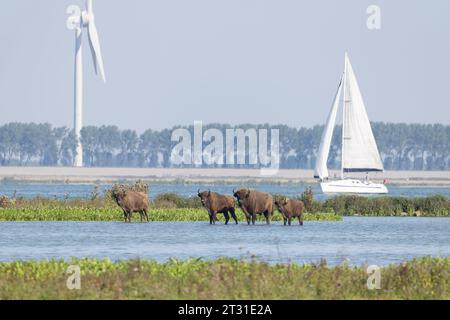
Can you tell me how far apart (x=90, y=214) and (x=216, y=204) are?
5218 mm

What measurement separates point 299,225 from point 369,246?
10.5 m

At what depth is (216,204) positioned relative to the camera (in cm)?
5356

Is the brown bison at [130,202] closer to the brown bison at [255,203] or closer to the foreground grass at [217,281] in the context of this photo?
the brown bison at [255,203]

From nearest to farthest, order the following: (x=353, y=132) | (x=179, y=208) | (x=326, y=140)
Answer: (x=179, y=208) → (x=353, y=132) → (x=326, y=140)

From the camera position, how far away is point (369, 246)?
142ft

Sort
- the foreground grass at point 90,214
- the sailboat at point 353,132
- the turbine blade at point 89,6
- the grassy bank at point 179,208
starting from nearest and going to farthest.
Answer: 1. the foreground grass at point 90,214
2. the grassy bank at point 179,208
3. the sailboat at point 353,132
4. the turbine blade at point 89,6

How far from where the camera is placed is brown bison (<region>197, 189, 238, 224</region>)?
53062 millimetres

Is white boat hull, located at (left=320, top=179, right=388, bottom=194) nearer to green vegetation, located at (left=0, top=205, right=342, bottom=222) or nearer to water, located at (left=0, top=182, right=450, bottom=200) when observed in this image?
water, located at (left=0, top=182, right=450, bottom=200)

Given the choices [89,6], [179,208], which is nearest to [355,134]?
[179,208]

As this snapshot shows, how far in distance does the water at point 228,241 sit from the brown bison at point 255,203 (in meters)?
0.61

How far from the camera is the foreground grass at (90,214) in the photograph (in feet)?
179

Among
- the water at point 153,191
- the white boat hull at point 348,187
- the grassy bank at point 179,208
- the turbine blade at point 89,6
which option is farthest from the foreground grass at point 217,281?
the turbine blade at point 89,6

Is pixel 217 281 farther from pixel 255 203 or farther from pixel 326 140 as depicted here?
pixel 326 140
